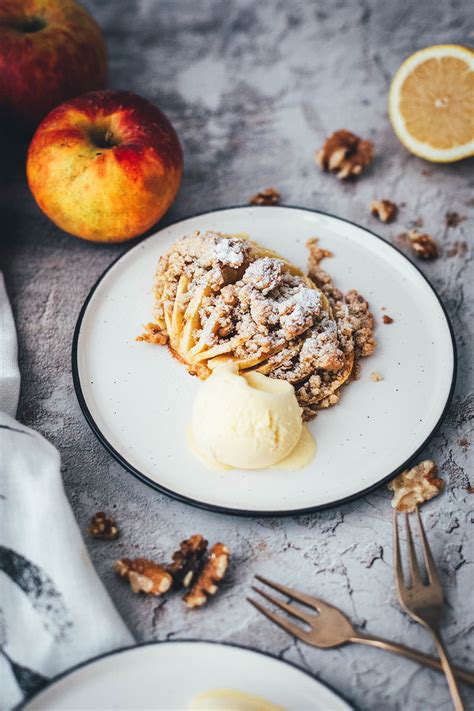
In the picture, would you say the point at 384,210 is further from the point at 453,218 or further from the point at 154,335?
the point at 154,335

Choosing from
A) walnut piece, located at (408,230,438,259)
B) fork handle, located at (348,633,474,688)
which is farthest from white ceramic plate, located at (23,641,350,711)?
walnut piece, located at (408,230,438,259)

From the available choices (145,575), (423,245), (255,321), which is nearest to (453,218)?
(423,245)

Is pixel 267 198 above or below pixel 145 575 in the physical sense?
above

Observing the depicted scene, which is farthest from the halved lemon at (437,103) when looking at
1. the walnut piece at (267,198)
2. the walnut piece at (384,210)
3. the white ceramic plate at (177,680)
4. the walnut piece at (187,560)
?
the white ceramic plate at (177,680)

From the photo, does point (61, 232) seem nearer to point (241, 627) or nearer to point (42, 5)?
point (42, 5)

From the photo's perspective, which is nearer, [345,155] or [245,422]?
[245,422]

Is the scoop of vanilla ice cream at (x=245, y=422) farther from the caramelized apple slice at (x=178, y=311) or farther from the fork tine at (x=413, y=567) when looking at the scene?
the fork tine at (x=413, y=567)

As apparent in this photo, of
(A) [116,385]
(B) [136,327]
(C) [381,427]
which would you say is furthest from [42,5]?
(C) [381,427]
